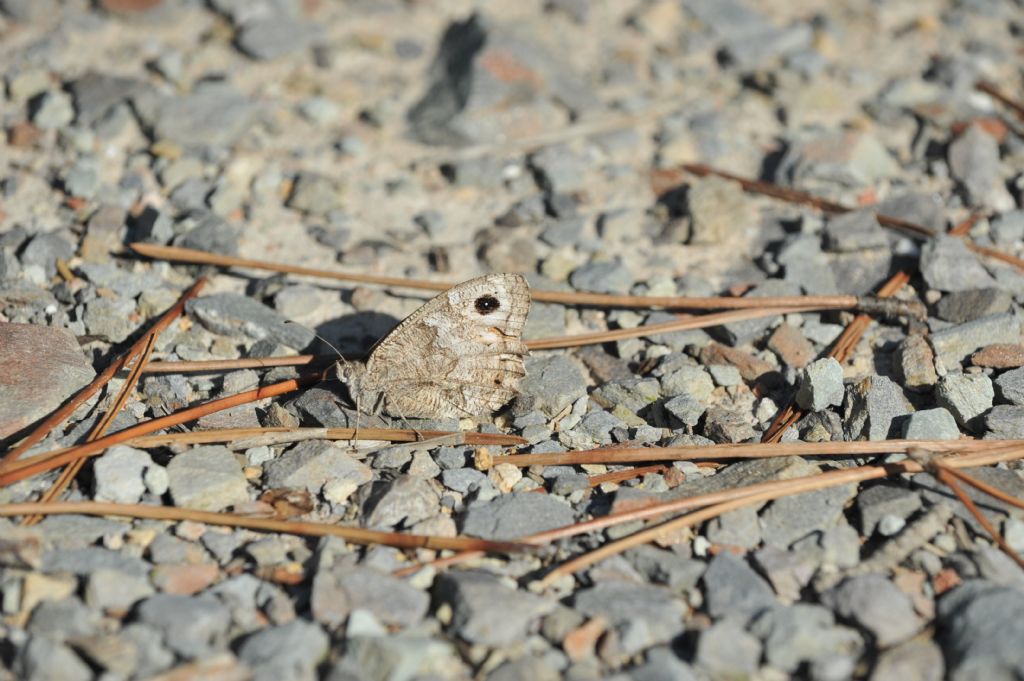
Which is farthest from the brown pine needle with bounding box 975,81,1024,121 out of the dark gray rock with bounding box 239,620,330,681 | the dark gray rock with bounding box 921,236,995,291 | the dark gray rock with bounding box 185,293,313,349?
the dark gray rock with bounding box 239,620,330,681

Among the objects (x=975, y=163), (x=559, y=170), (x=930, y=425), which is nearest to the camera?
(x=930, y=425)

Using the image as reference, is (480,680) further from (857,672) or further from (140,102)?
(140,102)

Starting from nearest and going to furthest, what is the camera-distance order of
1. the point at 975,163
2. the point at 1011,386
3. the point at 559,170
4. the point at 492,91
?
the point at 1011,386
the point at 975,163
the point at 559,170
the point at 492,91

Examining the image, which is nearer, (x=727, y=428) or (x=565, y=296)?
(x=727, y=428)

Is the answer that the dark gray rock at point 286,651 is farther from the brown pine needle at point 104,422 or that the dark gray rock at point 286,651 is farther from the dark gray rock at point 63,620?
the brown pine needle at point 104,422

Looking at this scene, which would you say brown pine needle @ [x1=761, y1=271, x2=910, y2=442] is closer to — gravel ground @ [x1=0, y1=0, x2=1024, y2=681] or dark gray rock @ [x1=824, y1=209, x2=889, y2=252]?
gravel ground @ [x1=0, y1=0, x2=1024, y2=681]

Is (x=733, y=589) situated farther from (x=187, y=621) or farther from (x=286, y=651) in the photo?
(x=187, y=621)

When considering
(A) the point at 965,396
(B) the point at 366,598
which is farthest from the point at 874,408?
(B) the point at 366,598

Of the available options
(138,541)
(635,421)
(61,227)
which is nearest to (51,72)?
(61,227)
